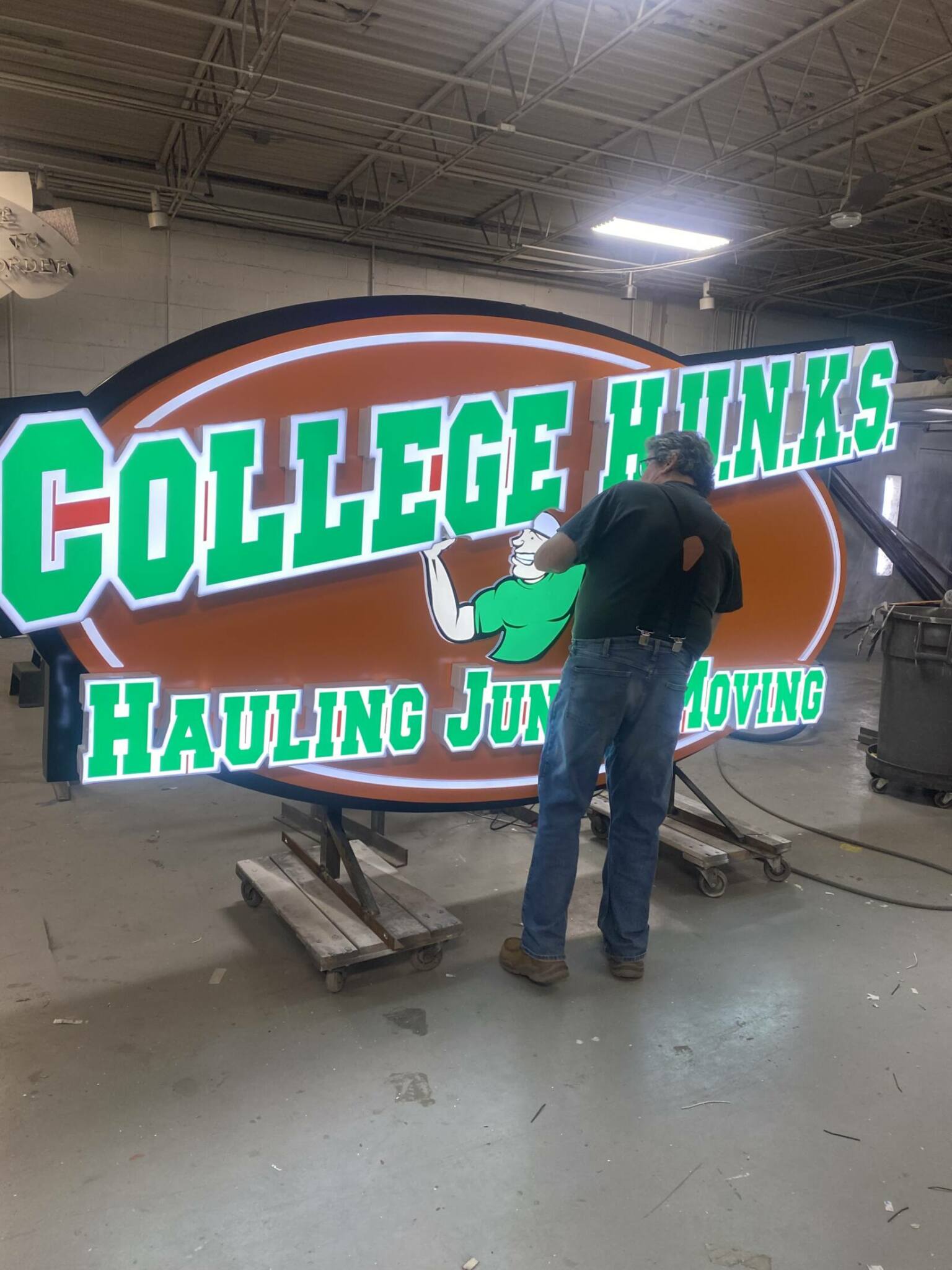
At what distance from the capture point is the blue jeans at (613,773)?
2.88 m

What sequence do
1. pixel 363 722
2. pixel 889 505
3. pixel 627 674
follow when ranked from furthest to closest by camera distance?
1. pixel 889 505
2. pixel 363 722
3. pixel 627 674

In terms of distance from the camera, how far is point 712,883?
3.80m

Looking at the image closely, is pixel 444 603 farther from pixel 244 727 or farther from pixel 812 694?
pixel 812 694

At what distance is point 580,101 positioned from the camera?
7219mm

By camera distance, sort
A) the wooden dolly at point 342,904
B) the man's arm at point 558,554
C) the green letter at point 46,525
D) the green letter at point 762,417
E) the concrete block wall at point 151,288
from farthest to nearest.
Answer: the concrete block wall at point 151,288 < the green letter at point 762,417 < the wooden dolly at point 342,904 < the man's arm at point 558,554 < the green letter at point 46,525

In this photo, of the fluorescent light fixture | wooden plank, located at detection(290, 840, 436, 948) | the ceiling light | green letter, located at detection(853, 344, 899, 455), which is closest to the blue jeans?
wooden plank, located at detection(290, 840, 436, 948)

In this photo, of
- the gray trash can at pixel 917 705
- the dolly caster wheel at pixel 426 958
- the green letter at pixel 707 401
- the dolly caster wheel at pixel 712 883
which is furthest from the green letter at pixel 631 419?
the gray trash can at pixel 917 705

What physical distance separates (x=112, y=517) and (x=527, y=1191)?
6.88 ft

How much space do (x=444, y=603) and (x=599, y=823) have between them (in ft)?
5.45

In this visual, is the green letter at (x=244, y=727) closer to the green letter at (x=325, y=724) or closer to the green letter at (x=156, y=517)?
the green letter at (x=325, y=724)

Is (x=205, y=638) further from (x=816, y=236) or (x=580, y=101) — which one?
(x=816, y=236)

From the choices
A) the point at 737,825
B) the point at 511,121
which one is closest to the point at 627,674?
the point at 737,825

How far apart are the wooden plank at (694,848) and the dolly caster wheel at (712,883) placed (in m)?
0.03

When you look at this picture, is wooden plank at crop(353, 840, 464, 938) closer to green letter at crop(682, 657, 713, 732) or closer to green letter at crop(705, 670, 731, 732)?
green letter at crop(682, 657, 713, 732)
